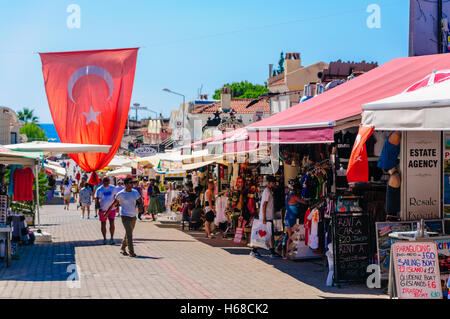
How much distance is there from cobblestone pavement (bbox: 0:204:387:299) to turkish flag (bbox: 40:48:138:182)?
3011 millimetres

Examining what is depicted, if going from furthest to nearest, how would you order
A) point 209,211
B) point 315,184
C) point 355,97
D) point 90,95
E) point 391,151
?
point 209,211 < point 90,95 < point 315,184 < point 355,97 < point 391,151

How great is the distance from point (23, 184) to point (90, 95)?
3.17m

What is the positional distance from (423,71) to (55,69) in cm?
1113

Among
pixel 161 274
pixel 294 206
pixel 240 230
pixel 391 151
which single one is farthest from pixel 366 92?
pixel 240 230

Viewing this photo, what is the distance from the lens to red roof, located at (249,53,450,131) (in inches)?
405

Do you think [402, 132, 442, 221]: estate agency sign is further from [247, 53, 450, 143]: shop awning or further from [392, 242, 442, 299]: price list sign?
[392, 242, 442, 299]: price list sign

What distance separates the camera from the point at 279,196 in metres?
14.0

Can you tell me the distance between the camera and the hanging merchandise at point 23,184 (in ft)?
55.8

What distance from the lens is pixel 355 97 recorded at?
1123 centimetres

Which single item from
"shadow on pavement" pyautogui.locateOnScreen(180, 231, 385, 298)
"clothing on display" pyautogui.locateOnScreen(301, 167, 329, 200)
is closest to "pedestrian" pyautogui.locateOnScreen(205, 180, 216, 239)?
"shadow on pavement" pyautogui.locateOnScreen(180, 231, 385, 298)

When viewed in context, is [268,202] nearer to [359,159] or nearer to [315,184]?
[315,184]

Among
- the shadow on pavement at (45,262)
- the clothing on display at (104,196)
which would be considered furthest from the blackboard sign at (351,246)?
the clothing on display at (104,196)

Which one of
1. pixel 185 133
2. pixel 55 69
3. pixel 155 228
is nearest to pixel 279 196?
pixel 55 69
